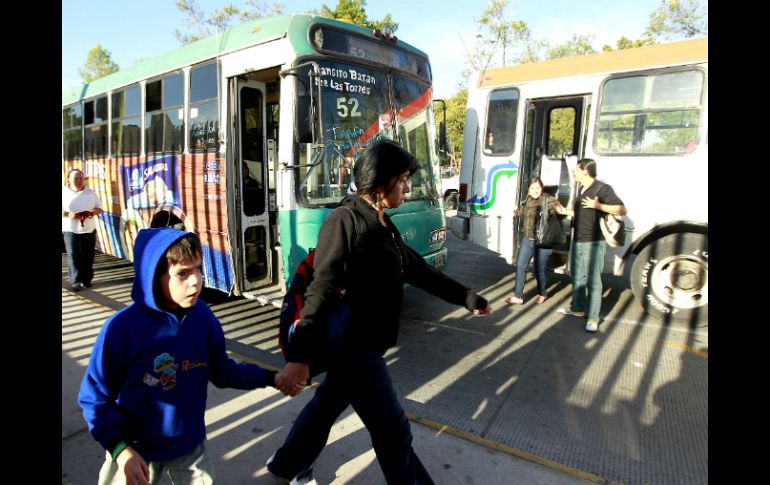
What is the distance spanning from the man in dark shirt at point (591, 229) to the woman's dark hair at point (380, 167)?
3.65 meters

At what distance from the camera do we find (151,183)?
21.0 ft

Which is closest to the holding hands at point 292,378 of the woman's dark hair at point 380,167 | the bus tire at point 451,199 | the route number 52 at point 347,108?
the woman's dark hair at point 380,167

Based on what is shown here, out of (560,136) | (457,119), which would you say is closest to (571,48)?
(457,119)

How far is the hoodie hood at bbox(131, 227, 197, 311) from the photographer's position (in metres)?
1.75

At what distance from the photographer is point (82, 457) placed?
2.80 metres

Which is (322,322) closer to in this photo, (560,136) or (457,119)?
(560,136)

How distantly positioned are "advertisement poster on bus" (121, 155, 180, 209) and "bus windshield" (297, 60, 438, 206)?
7.54 feet

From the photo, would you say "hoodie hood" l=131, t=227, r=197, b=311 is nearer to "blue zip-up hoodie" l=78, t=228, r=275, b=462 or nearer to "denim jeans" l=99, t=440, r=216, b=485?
"blue zip-up hoodie" l=78, t=228, r=275, b=462

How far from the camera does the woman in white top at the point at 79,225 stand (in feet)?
20.8

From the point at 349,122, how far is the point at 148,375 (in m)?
3.72
